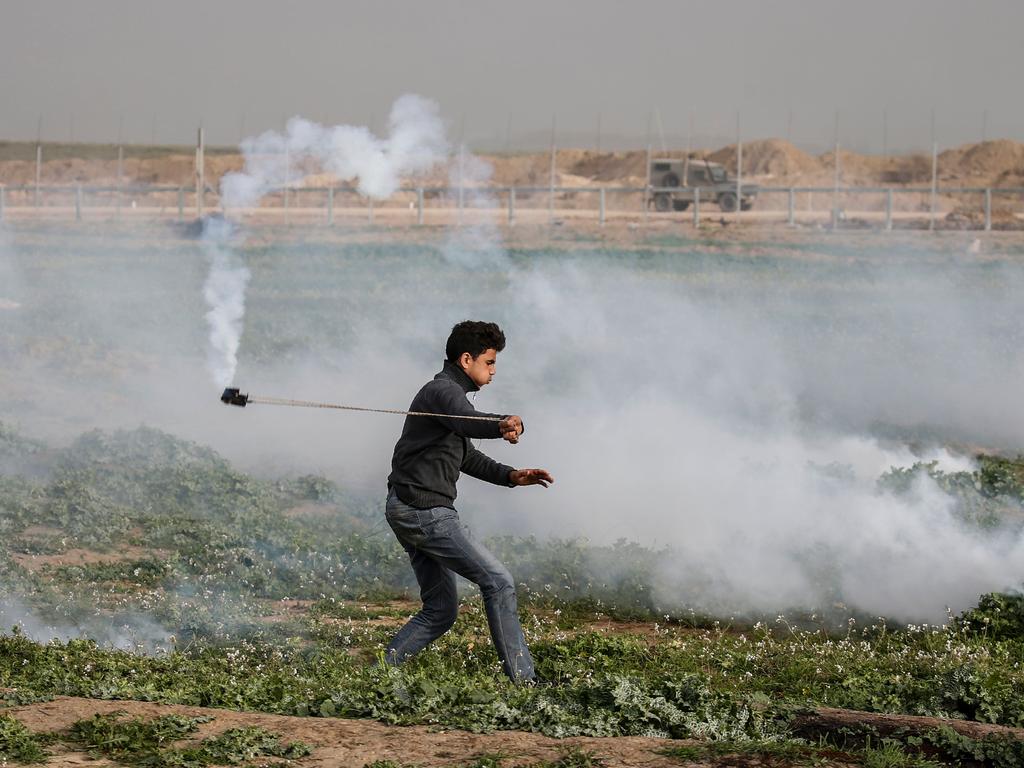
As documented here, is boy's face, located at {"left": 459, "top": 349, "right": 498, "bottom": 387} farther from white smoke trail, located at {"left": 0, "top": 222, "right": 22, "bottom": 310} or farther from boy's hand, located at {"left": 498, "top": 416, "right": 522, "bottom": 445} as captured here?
white smoke trail, located at {"left": 0, "top": 222, "right": 22, "bottom": 310}

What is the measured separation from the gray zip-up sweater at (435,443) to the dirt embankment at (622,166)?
52.3m

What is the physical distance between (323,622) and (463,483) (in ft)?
15.8

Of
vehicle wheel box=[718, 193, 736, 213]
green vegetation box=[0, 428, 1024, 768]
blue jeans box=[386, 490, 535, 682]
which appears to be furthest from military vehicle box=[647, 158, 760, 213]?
blue jeans box=[386, 490, 535, 682]

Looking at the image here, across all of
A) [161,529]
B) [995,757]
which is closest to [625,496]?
[161,529]

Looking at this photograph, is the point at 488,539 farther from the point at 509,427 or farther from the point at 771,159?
the point at 771,159

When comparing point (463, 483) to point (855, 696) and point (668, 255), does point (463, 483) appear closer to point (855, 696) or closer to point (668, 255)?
point (855, 696)

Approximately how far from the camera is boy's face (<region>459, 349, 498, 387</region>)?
8.39 metres

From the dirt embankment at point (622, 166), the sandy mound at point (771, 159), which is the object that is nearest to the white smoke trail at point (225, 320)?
the dirt embankment at point (622, 166)

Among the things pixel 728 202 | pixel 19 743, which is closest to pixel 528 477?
pixel 19 743

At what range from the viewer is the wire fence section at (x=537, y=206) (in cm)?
4031

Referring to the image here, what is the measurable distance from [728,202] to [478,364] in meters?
43.5

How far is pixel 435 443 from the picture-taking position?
27.0 feet

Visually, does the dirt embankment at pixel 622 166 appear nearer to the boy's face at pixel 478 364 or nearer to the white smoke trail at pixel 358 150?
the white smoke trail at pixel 358 150

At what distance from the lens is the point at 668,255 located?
1417 inches
